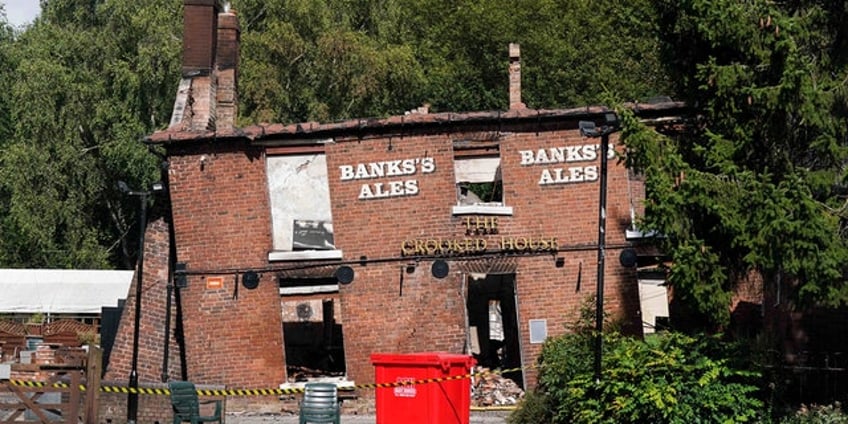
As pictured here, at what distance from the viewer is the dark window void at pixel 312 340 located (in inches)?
1088

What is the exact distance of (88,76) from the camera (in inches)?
1927

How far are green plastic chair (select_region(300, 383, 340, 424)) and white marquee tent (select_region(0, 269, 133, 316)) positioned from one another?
92.0 feet

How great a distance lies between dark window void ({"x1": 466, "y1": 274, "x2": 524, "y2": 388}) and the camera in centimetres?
2914

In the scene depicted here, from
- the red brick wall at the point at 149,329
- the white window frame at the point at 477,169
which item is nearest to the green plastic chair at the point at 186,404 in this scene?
the red brick wall at the point at 149,329

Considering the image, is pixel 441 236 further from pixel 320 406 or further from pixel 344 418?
pixel 320 406

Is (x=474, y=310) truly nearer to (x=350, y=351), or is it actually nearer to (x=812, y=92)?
(x=350, y=351)

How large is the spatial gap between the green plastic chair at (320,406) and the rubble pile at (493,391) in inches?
229

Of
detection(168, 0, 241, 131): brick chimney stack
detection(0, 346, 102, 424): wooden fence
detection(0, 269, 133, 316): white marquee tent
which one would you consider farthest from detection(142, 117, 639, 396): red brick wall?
detection(0, 269, 133, 316): white marquee tent

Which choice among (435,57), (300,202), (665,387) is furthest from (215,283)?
(435,57)

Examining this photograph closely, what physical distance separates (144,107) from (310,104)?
22.7ft

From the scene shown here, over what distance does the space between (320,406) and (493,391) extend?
6885mm

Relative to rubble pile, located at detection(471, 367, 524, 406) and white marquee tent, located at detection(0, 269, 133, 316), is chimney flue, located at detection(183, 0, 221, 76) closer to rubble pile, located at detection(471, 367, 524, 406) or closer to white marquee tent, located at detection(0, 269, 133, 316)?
rubble pile, located at detection(471, 367, 524, 406)

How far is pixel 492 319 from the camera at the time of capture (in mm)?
31062

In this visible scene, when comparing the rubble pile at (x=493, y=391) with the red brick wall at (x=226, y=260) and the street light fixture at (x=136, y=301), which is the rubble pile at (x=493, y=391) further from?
the street light fixture at (x=136, y=301)
